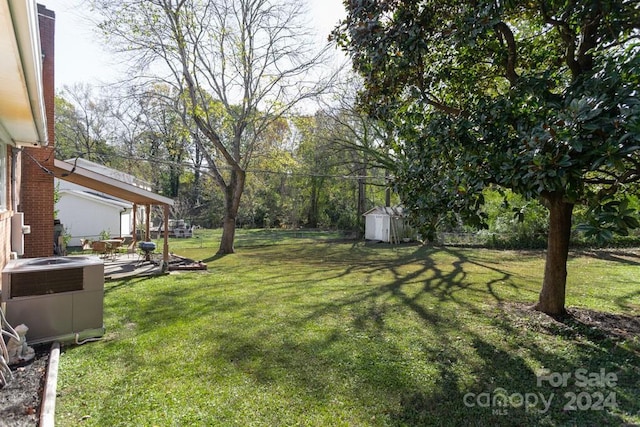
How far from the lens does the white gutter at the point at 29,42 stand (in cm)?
180

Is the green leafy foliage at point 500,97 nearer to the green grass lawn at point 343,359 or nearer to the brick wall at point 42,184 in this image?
the green grass lawn at point 343,359

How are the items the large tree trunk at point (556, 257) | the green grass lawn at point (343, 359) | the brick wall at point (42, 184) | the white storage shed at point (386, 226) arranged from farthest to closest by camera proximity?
the white storage shed at point (386, 226), the brick wall at point (42, 184), the large tree trunk at point (556, 257), the green grass lawn at point (343, 359)

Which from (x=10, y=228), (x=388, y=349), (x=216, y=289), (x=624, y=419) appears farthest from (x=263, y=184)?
(x=624, y=419)

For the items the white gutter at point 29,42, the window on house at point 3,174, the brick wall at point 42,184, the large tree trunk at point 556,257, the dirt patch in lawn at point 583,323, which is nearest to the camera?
the white gutter at point 29,42

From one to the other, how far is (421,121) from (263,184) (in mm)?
27742

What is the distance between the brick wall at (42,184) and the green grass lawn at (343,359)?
7.05 feet

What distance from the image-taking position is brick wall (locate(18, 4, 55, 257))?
851cm

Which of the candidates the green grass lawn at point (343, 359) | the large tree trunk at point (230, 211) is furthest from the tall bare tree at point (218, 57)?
the green grass lawn at point (343, 359)

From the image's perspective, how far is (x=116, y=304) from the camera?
6.96 m

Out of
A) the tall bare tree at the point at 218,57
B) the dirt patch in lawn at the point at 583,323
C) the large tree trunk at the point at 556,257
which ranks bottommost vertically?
the dirt patch in lawn at the point at 583,323

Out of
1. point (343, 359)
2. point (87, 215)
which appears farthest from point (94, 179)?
point (87, 215)

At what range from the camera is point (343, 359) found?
4410 millimetres

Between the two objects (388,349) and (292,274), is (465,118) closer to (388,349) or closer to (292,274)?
(388,349)

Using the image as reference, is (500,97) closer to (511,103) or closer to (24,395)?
(511,103)
